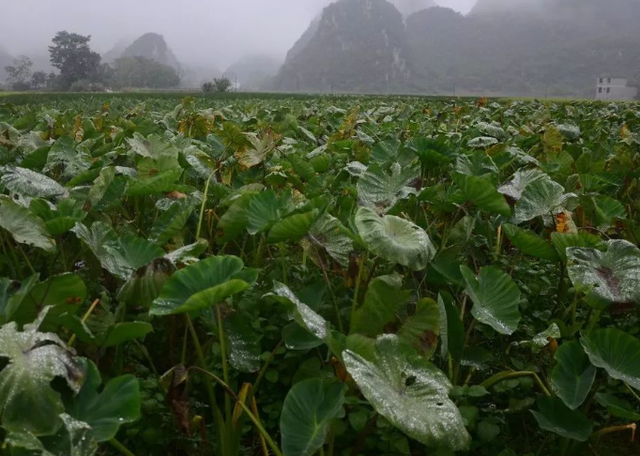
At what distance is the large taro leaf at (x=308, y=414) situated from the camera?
868mm

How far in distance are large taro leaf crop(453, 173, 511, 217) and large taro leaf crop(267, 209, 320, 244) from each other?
393mm

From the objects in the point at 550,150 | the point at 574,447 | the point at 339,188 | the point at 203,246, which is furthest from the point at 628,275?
the point at 550,150

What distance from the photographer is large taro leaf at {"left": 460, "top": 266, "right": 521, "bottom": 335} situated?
1.14 m

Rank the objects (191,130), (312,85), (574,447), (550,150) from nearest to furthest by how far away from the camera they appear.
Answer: (574,447)
(550,150)
(191,130)
(312,85)

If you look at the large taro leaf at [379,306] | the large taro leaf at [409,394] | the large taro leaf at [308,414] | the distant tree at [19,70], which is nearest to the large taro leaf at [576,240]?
the large taro leaf at [379,306]

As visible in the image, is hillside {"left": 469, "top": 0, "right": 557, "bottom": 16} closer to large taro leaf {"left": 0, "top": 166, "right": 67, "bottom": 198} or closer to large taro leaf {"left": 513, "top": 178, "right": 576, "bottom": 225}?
large taro leaf {"left": 513, "top": 178, "right": 576, "bottom": 225}

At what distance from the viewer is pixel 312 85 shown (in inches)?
3848

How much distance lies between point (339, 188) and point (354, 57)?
102 meters

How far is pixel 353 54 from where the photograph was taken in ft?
330

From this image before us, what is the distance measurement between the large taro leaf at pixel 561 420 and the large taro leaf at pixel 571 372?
1.8 inches

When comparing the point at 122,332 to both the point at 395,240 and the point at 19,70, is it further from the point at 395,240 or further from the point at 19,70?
the point at 19,70

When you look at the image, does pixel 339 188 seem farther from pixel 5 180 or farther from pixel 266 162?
pixel 5 180

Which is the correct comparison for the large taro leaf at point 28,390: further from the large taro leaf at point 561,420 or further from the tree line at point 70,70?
the tree line at point 70,70

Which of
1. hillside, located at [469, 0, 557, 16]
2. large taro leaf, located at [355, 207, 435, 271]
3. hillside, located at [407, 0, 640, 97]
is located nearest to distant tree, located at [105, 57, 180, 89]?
hillside, located at [407, 0, 640, 97]
